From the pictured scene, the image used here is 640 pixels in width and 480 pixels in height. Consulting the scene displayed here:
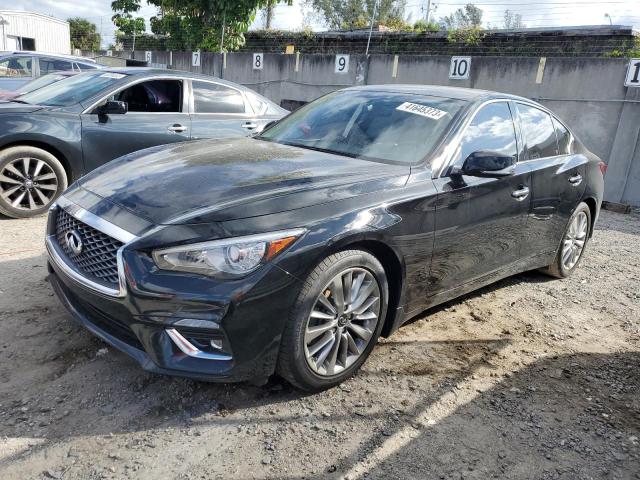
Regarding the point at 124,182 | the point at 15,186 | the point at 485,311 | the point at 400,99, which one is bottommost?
the point at 485,311

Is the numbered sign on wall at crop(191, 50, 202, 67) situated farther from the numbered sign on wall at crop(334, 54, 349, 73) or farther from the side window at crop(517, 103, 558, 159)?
the side window at crop(517, 103, 558, 159)

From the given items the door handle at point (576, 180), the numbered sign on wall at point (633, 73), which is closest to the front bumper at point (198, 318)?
the door handle at point (576, 180)

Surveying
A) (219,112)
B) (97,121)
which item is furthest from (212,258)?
(219,112)

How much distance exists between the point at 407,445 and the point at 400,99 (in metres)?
2.39

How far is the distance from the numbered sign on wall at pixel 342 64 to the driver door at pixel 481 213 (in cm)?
1032

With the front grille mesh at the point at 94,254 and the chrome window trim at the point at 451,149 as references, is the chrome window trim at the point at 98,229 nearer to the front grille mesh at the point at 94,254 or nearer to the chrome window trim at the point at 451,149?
the front grille mesh at the point at 94,254

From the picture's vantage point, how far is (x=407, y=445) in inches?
103

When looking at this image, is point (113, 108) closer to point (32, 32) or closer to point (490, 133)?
point (490, 133)

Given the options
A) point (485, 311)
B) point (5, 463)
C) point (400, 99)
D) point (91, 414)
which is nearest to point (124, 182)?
point (91, 414)

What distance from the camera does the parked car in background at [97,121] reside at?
5.38 m

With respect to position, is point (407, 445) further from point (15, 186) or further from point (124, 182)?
point (15, 186)

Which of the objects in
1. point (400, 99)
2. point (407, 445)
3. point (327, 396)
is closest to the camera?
point (407, 445)

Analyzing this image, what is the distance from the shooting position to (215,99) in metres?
6.52

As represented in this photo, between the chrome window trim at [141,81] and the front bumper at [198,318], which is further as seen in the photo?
the chrome window trim at [141,81]
